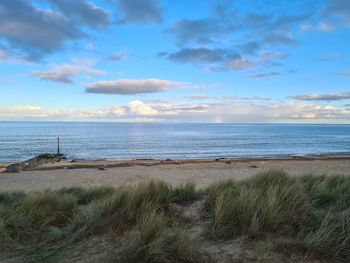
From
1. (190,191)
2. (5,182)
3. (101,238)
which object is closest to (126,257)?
(101,238)

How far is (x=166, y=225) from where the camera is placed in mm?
4934

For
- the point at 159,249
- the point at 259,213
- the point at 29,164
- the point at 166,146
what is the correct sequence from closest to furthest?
the point at 159,249, the point at 259,213, the point at 29,164, the point at 166,146

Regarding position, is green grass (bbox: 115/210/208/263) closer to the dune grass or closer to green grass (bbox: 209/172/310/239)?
the dune grass

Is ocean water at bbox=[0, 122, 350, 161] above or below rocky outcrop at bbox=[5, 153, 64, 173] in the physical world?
below

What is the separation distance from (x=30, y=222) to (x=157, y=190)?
7.21ft

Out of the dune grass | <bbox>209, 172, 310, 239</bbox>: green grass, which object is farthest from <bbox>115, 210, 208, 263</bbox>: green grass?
<bbox>209, 172, 310, 239</bbox>: green grass

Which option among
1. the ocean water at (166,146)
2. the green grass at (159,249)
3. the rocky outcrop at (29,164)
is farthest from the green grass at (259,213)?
the ocean water at (166,146)

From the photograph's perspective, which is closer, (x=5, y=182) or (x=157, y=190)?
(x=157, y=190)

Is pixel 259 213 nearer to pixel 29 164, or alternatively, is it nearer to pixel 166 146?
pixel 29 164

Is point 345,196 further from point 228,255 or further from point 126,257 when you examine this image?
point 126,257

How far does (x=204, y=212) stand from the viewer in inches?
223

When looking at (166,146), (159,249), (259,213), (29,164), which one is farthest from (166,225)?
(166,146)

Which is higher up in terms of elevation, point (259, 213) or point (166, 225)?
point (259, 213)

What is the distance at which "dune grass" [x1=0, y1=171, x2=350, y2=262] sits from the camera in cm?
398
